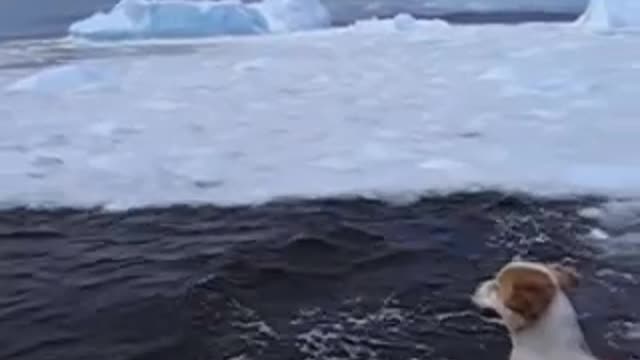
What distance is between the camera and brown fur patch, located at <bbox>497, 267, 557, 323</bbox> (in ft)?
8.33

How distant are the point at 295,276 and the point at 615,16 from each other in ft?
36.8

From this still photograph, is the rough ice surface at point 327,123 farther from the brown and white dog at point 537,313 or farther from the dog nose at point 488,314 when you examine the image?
the brown and white dog at point 537,313

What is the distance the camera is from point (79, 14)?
23.5m

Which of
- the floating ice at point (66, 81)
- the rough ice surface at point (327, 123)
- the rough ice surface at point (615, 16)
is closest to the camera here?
the rough ice surface at point (327, 123)

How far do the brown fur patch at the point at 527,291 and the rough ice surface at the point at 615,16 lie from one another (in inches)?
485

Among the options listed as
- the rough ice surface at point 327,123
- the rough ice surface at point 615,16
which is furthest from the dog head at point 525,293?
the rough ice surface at point 615,16

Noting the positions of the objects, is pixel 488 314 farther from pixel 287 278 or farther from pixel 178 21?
pixel 178 21

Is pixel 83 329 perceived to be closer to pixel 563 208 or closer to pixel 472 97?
pixel 563 208

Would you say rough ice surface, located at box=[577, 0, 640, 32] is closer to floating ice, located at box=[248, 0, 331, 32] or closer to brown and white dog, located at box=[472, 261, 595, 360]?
floating ice, located at box=[248, 0, 331, 32]

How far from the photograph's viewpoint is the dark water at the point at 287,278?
12.3 ft

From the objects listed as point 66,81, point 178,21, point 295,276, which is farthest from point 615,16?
point 295,276

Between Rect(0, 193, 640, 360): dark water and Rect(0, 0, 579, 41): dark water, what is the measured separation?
1287 centimetres

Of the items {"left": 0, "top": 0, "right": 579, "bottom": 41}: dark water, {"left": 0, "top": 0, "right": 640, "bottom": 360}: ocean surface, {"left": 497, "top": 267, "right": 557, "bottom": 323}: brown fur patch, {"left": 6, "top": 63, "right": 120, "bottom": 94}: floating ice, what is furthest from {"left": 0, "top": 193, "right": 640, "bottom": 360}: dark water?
{"left": 0, "top": 0, "right": 579, "bottom": 41}: dark water

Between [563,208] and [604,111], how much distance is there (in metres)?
2.90
